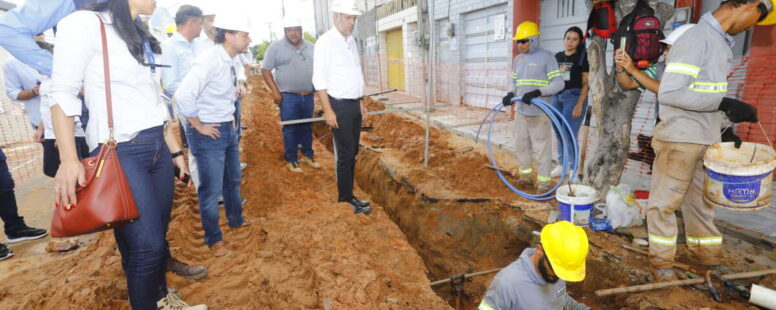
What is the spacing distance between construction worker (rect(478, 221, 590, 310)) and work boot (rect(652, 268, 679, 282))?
3.23 feet

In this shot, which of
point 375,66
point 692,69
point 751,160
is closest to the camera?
point 692,69

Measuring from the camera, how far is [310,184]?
5383 mm

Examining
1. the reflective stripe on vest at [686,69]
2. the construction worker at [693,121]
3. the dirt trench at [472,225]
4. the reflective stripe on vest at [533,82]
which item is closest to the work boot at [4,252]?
the dirt trench at [472,225]

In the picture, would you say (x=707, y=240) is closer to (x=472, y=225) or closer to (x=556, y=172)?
(x=472, y=225)

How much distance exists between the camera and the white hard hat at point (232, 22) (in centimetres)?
304

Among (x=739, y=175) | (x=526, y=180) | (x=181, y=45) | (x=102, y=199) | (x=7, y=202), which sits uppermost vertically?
(x=181, y=45)

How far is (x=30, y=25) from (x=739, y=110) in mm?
4250

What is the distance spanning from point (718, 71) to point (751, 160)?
28.7 inches

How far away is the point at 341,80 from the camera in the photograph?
147 inches

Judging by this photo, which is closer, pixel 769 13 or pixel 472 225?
pixel 769 13

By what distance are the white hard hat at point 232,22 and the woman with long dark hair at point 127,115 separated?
888mm

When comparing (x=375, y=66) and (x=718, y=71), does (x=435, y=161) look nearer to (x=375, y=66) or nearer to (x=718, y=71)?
(x=718, y=71)

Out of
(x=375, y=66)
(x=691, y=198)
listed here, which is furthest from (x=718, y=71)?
(x=375, y=66)

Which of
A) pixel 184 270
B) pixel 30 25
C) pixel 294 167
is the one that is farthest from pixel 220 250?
pixel 294 167
